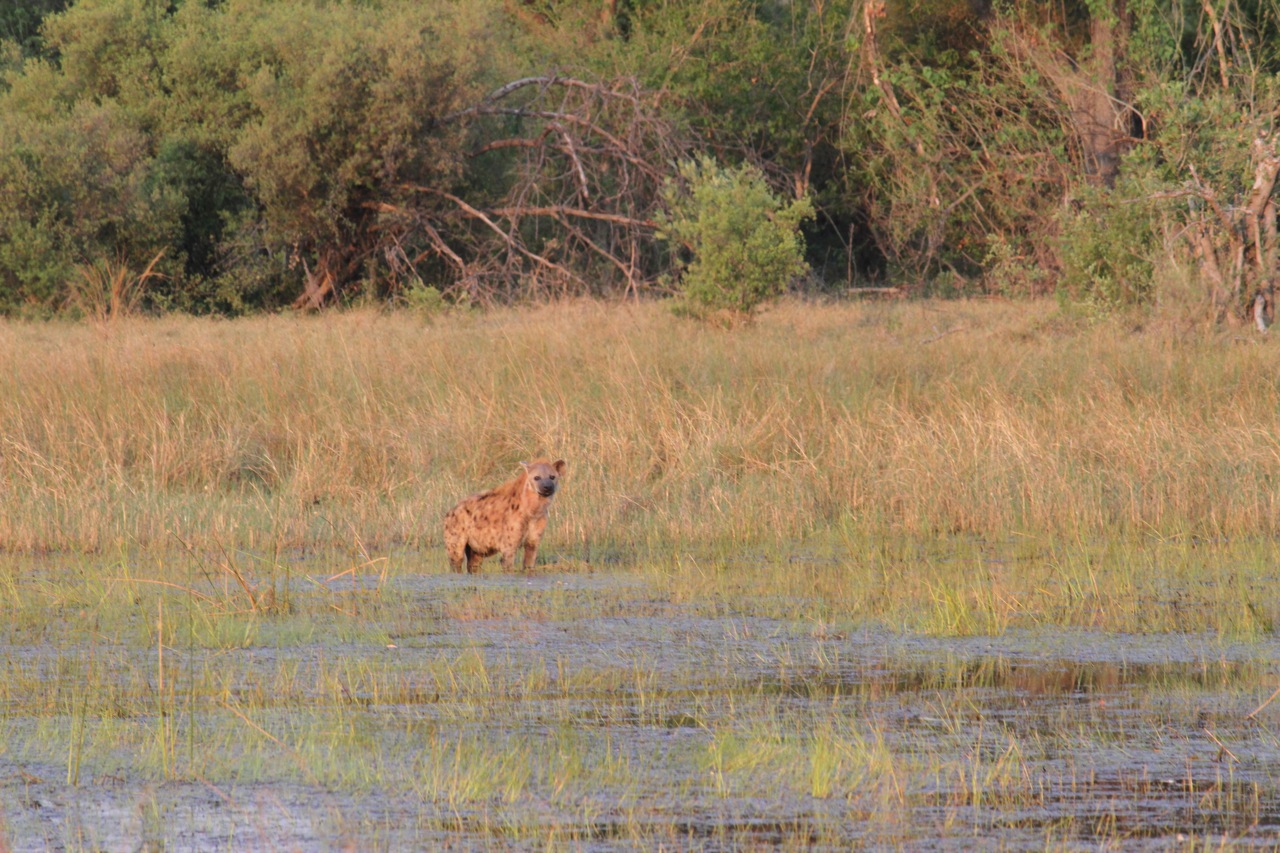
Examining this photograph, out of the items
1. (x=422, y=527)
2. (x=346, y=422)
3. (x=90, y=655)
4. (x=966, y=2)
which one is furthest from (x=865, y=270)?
(x=90, y=655)

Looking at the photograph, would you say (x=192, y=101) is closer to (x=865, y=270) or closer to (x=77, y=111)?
(x=77, y=111)

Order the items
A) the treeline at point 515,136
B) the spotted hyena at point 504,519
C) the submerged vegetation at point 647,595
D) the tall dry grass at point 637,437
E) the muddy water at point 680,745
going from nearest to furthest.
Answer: the muddy water at point 680,745, the submerged vegetation at point 647,595, the spotted hyena at point 504,519, the tall dry grass at point 637,437, the treeline at point 515,136

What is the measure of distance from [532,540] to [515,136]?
17804mm

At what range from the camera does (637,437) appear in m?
10.8

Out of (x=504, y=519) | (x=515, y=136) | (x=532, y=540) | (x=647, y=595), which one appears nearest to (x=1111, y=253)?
(x=515, y=136)

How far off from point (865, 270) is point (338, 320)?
14959 millimetres

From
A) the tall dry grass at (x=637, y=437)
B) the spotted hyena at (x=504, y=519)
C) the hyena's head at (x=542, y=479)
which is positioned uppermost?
the hyena's head at (x=542, y=479)

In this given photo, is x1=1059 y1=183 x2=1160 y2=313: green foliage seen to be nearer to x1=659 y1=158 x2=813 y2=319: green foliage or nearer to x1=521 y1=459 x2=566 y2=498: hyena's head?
x1=659 y1=158 x2=813 y2=319: green foliage

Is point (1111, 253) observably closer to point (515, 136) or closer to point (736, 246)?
point (736, 246)

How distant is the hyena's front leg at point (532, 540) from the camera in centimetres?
790

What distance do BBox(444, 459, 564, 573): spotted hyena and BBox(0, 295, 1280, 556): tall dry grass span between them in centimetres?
90

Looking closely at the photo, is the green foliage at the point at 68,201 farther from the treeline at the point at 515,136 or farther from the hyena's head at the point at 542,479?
the hyena's head at the point at 542,479

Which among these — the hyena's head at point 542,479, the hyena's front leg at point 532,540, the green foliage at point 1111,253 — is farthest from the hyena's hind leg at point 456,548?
the green foliage at point 1111,253

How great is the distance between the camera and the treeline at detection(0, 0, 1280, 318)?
21672 mm
